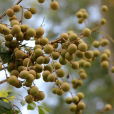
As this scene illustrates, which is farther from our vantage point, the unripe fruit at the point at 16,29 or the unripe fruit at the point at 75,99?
the unripe fruit at the point at 75,99

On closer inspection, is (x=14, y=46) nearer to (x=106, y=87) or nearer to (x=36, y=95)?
(x=36, y=95)

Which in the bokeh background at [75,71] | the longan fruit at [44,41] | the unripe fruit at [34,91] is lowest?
the unripe fruit at [34,91]

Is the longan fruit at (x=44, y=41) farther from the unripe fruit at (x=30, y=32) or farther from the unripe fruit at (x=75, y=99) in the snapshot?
the unripe fruit at (x=75, y=99)

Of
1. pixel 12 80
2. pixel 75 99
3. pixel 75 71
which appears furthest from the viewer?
pixel 75 71

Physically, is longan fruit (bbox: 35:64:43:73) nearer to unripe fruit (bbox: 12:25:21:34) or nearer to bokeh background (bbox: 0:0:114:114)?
unripe fruit (bbox: 12:25:21:34)

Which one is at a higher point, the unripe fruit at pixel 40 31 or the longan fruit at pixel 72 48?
the unripe fruit at pixel 40 31

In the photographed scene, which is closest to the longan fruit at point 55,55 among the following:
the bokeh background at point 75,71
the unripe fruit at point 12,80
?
the unripe fruit at point 12,80

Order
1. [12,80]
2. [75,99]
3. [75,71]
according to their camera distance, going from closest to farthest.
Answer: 1. [12,80]
2. [75,99]
3. [75,71]

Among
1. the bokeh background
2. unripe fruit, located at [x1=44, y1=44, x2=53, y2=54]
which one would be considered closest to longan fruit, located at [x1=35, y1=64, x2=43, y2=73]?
unripe fruit, located at [x1=44, y1=44, x2=53, y2=54]

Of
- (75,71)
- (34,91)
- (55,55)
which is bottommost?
(34,91)

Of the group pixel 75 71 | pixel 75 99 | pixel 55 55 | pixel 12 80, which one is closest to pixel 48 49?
pixel 55 55

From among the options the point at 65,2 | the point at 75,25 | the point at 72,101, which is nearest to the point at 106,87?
the point at 75,25

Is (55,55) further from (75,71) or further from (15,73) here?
(75,71)

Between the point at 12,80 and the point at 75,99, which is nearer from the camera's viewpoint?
the point at 12,80
